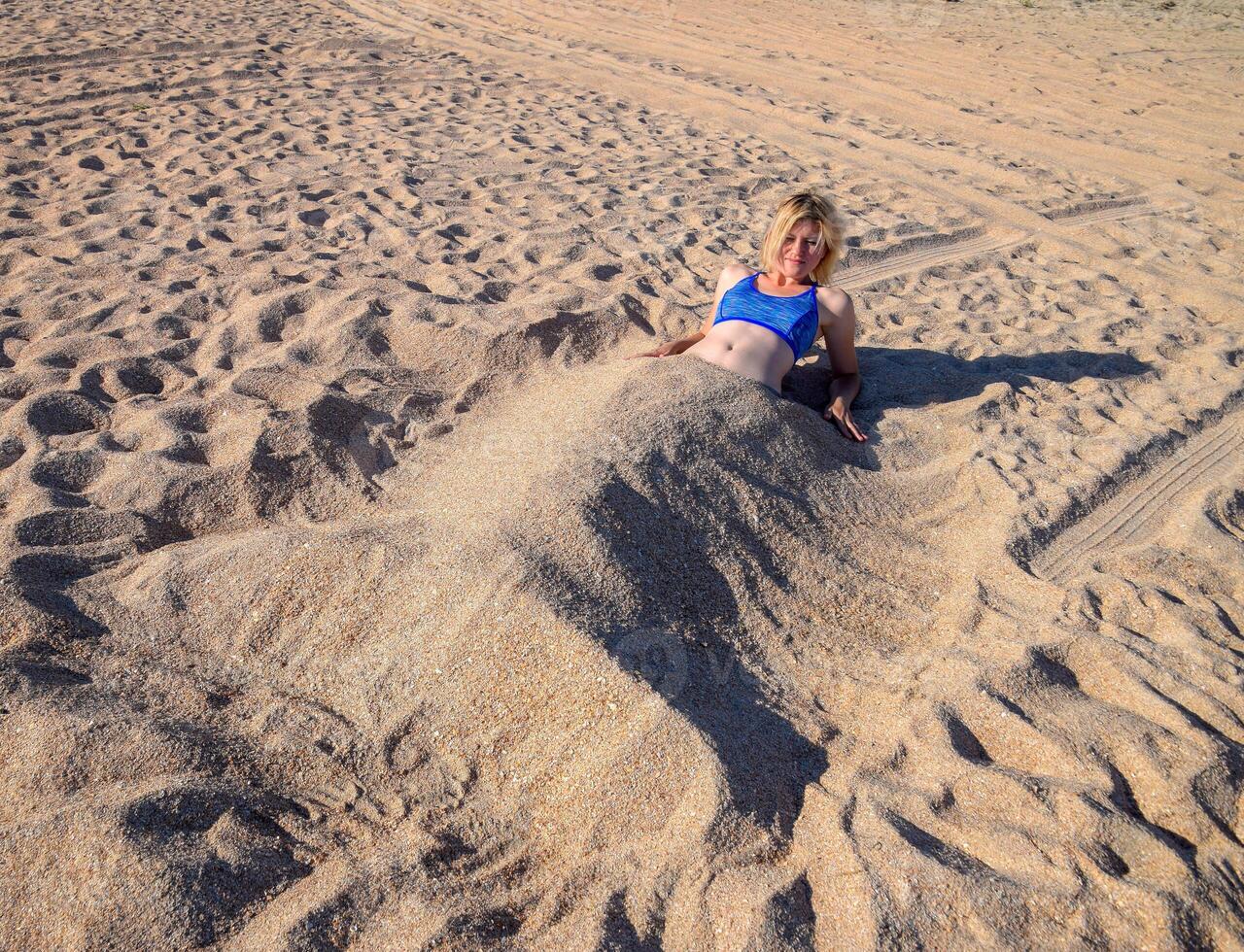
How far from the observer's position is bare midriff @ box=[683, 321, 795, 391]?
10.2ft

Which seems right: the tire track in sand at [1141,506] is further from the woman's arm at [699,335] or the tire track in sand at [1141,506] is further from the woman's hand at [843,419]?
the woman's arm at [699,335]

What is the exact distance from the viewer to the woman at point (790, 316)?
10.3ft

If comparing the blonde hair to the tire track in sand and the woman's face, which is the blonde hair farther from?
the tire track in sand

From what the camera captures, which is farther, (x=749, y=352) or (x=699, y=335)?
(x=699, y=335)

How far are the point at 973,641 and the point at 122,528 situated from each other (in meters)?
2.44

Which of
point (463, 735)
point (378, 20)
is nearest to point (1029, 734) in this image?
point (463, 735)

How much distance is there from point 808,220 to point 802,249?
4.4 inches

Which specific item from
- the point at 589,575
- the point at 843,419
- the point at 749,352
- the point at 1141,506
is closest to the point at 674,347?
the point at 749,352

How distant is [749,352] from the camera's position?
3.13 metres

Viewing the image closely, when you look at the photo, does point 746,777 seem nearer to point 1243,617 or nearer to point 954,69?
point 1243,617

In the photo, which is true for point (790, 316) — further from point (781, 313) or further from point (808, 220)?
point (808, 220)

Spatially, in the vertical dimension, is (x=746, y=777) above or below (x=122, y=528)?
above

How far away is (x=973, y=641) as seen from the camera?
7.32ft

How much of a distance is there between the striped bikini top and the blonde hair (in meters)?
0.12
